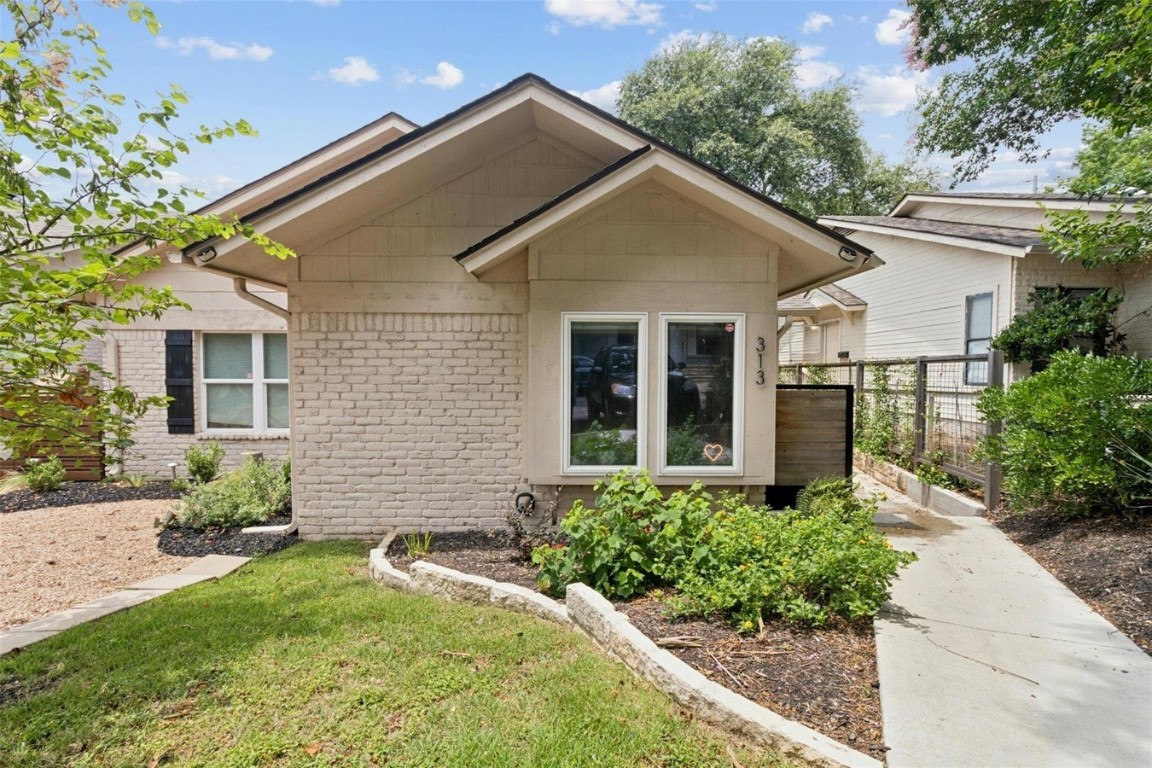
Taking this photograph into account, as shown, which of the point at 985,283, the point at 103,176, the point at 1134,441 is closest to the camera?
the point at 103,176

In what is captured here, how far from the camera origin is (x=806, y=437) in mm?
6711

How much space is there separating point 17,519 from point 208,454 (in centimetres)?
234

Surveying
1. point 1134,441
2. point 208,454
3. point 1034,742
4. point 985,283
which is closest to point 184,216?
point 1034,742

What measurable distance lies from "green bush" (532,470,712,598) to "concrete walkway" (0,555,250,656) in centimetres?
347

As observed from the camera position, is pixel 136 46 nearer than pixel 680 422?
Yes

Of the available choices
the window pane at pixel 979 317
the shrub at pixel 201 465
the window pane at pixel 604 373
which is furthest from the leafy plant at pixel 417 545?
the window pane at pixel 979 317

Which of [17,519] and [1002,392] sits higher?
[1002,392]

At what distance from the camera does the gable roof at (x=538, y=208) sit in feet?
18.4

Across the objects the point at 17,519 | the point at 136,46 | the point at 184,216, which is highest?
the point at 136,46

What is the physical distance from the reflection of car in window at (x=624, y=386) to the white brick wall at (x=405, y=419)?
0.95 m

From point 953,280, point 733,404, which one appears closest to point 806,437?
point 733,404

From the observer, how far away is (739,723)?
2.84 metres

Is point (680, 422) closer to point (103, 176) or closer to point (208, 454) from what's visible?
point (103, 176)

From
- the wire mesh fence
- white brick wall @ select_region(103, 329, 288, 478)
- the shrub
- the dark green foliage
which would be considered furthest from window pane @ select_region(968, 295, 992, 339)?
the shrub
